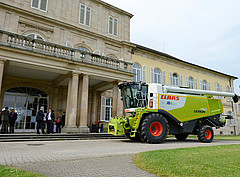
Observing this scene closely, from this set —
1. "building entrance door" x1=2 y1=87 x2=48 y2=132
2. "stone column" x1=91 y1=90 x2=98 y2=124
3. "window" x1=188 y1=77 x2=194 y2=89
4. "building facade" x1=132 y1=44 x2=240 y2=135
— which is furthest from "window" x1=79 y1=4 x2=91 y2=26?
"window" x1=188 y1=77 x2=194 y2=89

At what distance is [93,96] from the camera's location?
19.2m

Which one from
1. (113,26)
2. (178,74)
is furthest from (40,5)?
(178,74)

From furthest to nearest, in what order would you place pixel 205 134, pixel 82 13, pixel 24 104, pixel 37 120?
pixel 82 13, pixel 24 104, pixel 37 120, pixel 205 134

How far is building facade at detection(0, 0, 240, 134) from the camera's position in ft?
43.8

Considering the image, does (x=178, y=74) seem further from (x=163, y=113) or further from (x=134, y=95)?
(x=134, y=95)

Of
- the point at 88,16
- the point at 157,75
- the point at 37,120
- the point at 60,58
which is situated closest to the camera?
the point at 37,120

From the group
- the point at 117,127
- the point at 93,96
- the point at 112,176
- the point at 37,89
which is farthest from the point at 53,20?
the point at 112,176

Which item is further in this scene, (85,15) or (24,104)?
(85,15)

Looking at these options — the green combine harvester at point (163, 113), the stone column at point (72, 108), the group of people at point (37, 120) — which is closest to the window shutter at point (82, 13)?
the stone column at point (72, 108)

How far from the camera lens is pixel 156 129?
391 inches

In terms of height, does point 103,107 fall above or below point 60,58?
below

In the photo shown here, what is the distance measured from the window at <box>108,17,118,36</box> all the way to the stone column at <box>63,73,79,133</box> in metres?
8.12

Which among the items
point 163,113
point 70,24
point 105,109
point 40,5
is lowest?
point 163,113

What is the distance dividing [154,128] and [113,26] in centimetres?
1368
